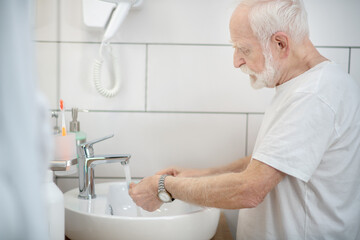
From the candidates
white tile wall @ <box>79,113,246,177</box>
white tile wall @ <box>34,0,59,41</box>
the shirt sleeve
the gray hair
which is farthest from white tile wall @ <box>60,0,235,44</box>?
the shirt sleeve

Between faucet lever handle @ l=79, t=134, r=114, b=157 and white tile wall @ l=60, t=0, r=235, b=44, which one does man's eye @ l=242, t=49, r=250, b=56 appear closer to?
white tile wall @ l=60, t=0, r=235, b=44

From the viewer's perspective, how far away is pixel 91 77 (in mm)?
1324

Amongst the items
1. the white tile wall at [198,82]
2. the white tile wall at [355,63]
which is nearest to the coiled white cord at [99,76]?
the white tile wall at [198,82]

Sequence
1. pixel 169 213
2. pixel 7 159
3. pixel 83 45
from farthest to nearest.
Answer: pixel 83 45 < pixel 169 213 < pixel 7 159

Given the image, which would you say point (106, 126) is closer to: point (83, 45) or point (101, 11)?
point (83, 45)

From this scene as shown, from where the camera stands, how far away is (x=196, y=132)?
1.36m

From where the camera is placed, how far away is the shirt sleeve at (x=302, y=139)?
0.81 meters

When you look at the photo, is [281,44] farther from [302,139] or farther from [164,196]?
[164,196]

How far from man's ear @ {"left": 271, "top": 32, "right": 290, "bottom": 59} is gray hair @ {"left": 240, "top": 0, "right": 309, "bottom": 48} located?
0.03ft

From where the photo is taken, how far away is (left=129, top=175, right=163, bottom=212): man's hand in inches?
38.5

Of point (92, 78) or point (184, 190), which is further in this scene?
point (92, 78)

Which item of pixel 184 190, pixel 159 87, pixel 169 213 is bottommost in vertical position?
pixel 169 213

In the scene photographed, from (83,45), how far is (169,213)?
707 millimetres

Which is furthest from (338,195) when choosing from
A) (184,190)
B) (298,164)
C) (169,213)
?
(169,213)
